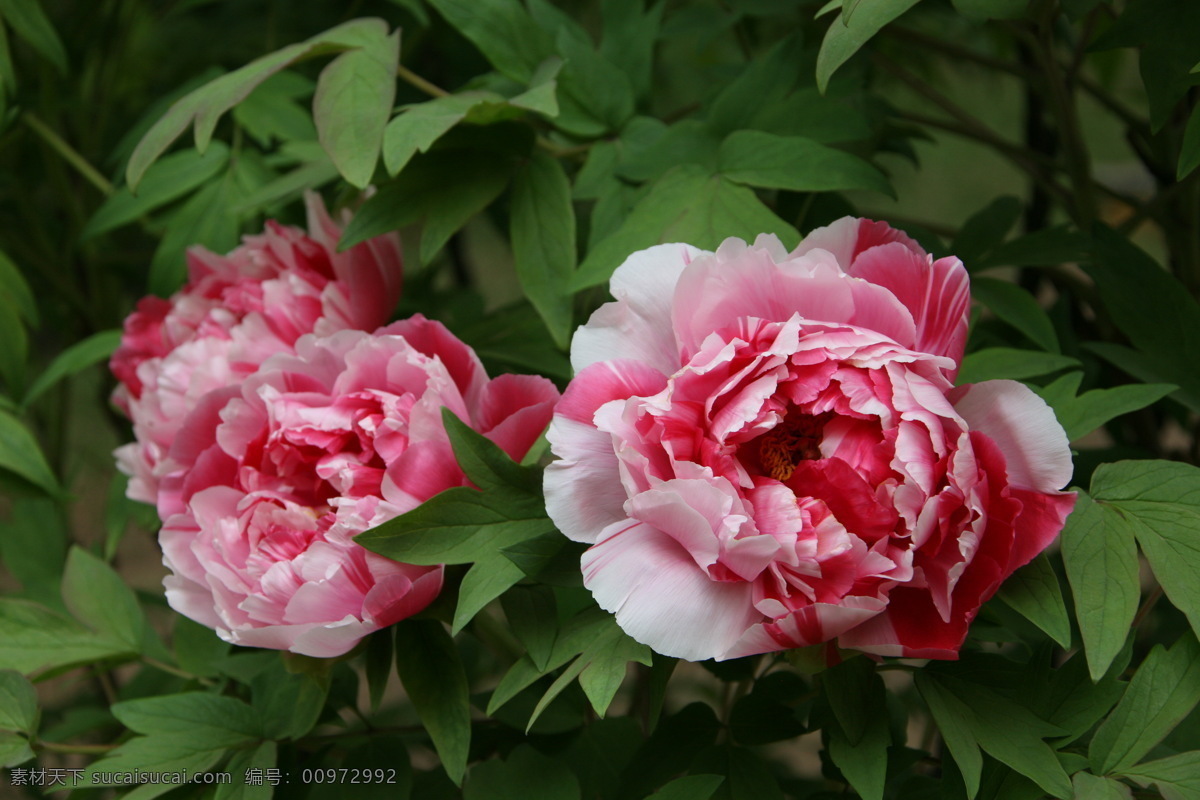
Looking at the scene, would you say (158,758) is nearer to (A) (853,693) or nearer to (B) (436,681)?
(B) (436,681)

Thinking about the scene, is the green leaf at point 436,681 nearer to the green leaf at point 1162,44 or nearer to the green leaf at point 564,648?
the green leaf at point 564,648

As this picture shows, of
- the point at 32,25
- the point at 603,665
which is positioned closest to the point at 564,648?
the point at 603,665

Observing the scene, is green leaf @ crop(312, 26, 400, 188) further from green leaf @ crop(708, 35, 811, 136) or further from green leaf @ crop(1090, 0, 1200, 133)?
green leaf @ crop(1090, 0, 1200, 133)

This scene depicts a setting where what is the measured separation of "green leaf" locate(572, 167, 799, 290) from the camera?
0.39 meters

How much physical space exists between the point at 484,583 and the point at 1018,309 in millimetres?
270

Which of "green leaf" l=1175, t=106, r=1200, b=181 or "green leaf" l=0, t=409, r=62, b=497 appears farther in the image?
"green leaf" l=0, t=409, r=62, b=497

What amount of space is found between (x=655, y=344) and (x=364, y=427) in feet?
0.41

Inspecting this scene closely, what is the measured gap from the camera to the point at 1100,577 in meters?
0.32

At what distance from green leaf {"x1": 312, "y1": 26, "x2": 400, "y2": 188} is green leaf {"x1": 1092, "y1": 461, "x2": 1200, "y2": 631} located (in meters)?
0.30

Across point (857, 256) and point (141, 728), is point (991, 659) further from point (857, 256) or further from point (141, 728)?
point (141, 728)

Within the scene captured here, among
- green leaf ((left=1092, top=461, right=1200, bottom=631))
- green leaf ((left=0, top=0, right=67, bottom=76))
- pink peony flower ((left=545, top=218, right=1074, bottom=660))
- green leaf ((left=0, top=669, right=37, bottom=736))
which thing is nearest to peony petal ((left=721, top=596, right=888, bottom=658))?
pink peony flower ((left=545, top=218, right=1074, bottom=660))

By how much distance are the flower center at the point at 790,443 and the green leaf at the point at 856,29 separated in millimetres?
110

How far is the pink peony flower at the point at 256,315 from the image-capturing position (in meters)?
0.46

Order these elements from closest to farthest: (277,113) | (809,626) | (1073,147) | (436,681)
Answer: (809,626)
(436,681)
(1073,147)
(277,113)
